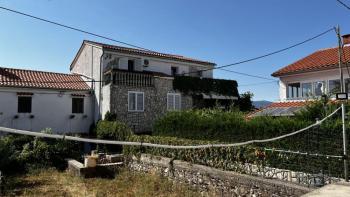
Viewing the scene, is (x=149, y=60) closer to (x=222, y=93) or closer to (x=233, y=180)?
(x=222, y=93)

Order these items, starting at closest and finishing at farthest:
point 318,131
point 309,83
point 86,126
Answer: point 318,131 → point 309,83 → point 86,126

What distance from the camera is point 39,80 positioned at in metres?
25.6

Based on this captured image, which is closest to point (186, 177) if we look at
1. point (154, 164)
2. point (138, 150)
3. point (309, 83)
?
point (154, 164)

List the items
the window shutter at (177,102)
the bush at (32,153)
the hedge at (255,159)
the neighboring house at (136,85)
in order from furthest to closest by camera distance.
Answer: the window shutter at (177,102), the neighboring house at (136,85), the bush at (32,153), the hedge at (255,159)

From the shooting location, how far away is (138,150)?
616 inches

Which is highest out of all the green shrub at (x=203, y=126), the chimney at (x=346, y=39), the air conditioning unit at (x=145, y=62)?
the chimney at (x=346, y=39)

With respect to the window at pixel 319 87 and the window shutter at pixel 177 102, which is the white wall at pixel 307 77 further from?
the window shutter at pixel 177 102

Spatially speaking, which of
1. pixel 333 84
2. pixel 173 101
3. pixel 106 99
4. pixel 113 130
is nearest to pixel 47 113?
pixel 106 99

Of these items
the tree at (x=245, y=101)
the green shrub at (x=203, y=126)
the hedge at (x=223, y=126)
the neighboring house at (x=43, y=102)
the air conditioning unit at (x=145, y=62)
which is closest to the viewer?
the hedge at (x=223, y=126)

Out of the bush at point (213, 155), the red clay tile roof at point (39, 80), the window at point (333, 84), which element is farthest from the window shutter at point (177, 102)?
the bush at point (213, 155)

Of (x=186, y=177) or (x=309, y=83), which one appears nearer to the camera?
(x=186, y=177)

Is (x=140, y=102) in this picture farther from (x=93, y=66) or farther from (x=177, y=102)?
(x=93, y=66)

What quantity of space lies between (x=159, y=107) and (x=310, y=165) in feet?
59.3

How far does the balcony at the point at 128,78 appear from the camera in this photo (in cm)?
2480
